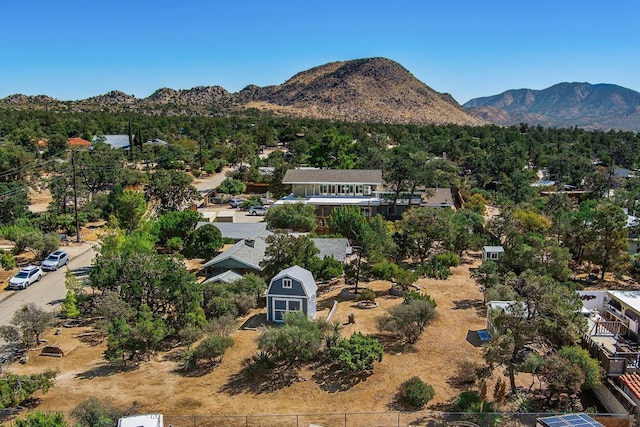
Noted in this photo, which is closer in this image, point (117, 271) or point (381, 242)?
point (117, 271)

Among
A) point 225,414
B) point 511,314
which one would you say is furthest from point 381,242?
point 225,414

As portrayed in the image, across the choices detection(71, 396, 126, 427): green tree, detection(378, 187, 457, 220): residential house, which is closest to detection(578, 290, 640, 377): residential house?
detection(71, 396, 126, 427): green tree

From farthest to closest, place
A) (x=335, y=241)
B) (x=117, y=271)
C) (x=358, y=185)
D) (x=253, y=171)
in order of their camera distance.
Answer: (x=253, y=171)
(x=358, y=185)
(x=335, y=241)
(x=117, y=271)

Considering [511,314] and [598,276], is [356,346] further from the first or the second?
[598,276]

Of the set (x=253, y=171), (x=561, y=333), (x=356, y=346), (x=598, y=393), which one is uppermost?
(x=253, y=171)

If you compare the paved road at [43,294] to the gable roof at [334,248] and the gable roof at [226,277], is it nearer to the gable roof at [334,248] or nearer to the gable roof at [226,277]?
the gable roof at [226,277]

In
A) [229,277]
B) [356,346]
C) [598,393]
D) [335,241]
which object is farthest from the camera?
[335,241]
